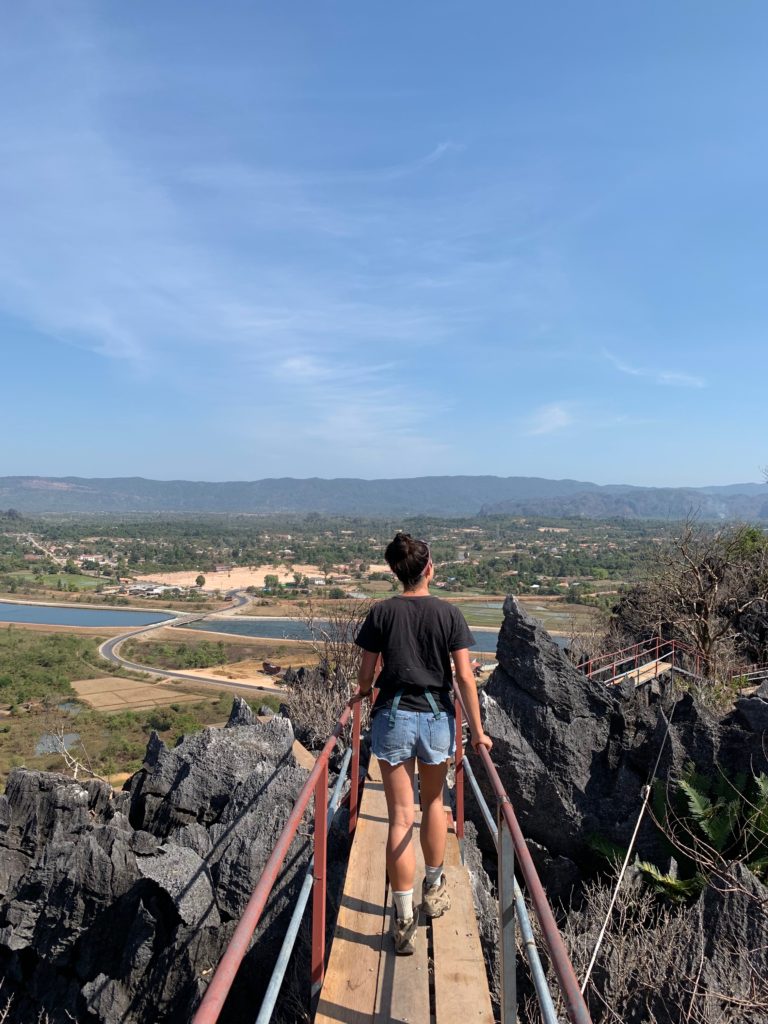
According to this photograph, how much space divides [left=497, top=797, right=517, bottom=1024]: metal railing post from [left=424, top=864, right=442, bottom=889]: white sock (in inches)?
33.8

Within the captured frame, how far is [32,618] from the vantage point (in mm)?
88812

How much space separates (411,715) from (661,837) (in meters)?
5.85

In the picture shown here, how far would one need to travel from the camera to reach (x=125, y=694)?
168 ft

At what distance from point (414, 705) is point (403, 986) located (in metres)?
1.33

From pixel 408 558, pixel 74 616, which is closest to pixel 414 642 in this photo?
pixel 408 558

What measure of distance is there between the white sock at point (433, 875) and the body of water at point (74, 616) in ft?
290

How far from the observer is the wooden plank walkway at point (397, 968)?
3199 mm

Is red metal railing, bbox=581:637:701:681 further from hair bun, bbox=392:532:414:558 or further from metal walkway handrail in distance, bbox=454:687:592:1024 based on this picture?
metal walkway handrail in distance, bbox=454:687:592:1024

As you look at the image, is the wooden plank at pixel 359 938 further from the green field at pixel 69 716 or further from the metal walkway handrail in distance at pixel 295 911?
the green field at pixel 69 716

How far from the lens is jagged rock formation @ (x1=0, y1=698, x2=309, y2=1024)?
6051 mm

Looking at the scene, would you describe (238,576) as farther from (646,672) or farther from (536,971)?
(536,971)

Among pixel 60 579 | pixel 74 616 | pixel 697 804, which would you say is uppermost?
pixel 697 804

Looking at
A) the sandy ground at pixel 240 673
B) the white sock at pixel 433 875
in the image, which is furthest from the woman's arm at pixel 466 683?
the sandy ground at pixel 240 673

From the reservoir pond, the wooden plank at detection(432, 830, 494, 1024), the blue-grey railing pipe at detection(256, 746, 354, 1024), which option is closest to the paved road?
the reservoir pond
